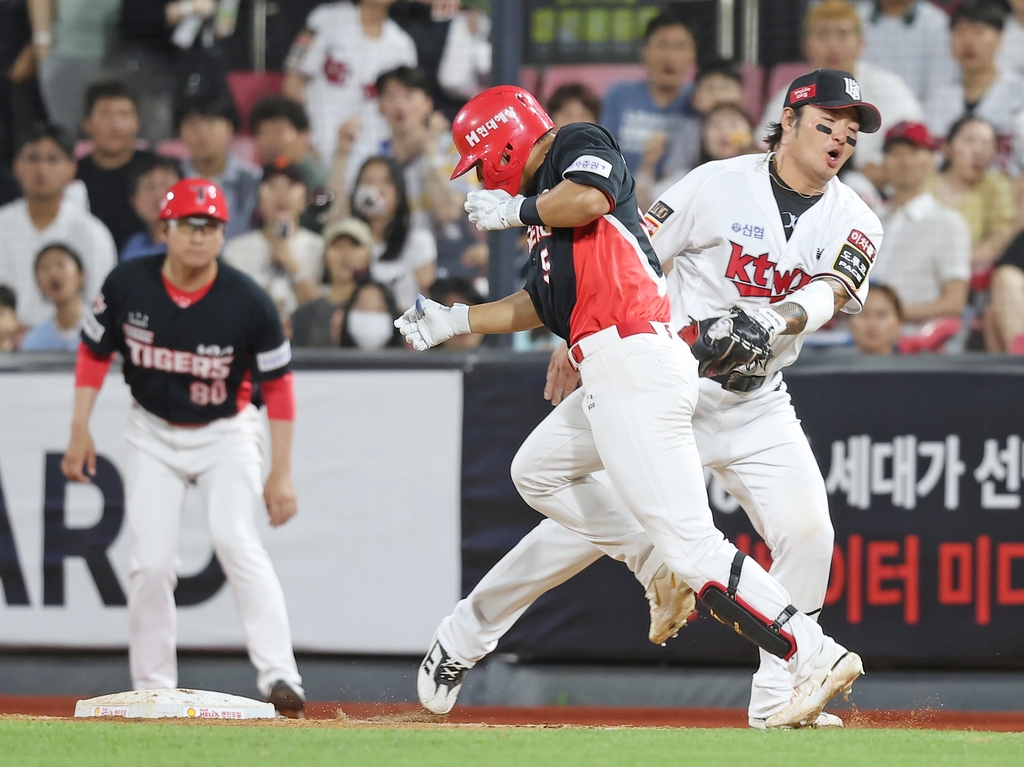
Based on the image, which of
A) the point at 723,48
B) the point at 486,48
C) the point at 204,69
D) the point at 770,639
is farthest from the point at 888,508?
the point at 204,69

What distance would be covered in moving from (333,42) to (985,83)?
12.0ft

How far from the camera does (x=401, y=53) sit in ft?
25.4

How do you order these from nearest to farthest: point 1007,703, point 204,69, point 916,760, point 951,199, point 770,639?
point 916,760 < point 770,639 < point 1007,703 < point 951,199 < point 204,69

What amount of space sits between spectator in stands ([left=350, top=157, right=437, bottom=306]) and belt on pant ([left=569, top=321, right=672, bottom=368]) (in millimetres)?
2900

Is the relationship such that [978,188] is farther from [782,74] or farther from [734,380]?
[734,380]

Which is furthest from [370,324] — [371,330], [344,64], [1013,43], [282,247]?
[1013,43]

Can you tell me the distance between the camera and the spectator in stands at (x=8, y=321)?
23.2 ft

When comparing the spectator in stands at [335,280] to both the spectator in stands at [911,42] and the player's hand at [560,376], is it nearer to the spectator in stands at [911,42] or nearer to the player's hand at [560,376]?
the player's hand at [560,376]

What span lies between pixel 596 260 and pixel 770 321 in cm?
57

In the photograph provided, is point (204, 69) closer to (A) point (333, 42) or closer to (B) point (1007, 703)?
(A) point (333, 42)

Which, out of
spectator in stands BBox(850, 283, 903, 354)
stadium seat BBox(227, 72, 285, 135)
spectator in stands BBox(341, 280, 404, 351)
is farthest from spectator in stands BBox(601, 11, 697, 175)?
stadium seat BBox(227, 72, 285, 135)

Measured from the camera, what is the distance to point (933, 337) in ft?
22.0

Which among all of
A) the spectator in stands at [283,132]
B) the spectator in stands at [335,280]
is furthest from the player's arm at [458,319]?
the spectator in stands at [283,132]

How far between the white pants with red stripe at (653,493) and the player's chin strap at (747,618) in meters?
0.02
